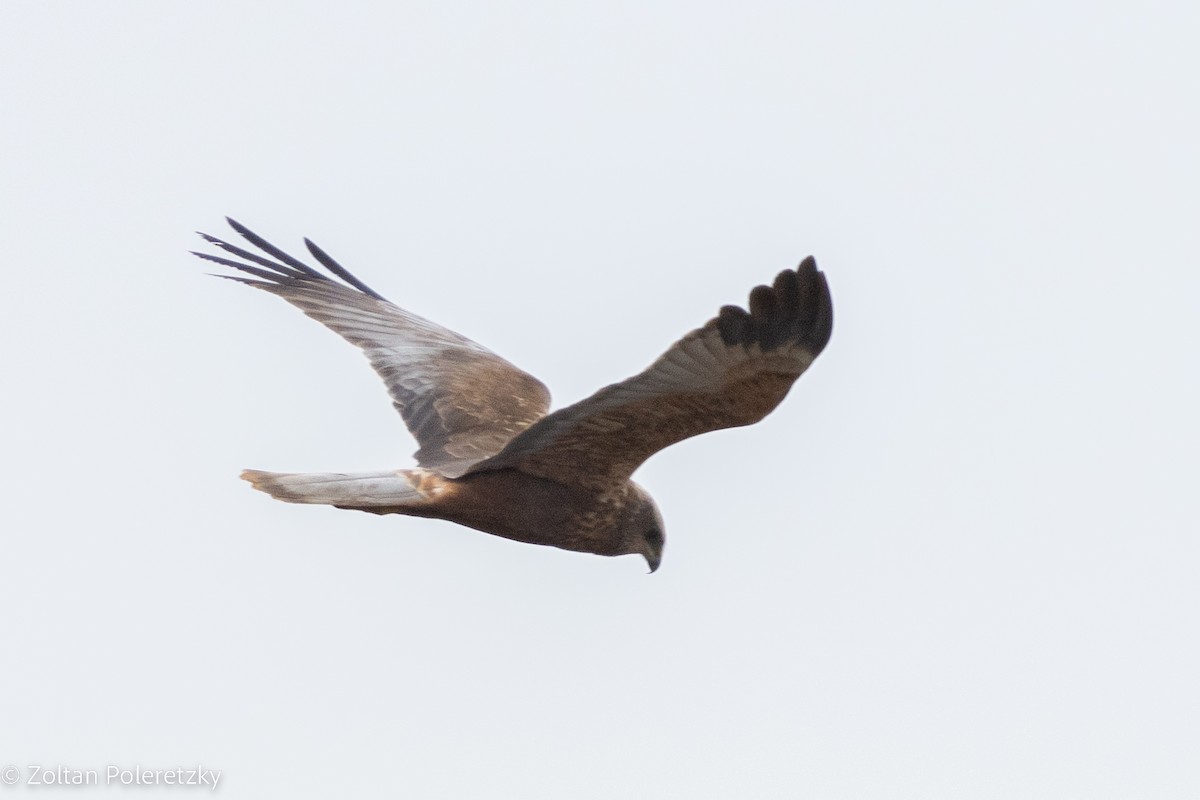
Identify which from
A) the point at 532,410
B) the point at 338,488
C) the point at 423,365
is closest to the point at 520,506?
the point at 338,488

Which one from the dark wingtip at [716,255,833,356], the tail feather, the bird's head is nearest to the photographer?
the dark wingtip at [716,255,833,356]

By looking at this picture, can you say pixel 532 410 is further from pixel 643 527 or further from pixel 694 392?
pixel 694 392

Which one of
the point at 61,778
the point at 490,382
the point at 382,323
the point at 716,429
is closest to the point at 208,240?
the point at 382,323

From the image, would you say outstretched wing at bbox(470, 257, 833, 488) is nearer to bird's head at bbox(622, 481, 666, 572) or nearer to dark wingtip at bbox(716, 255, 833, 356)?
dark wingtip at bbox(716, 255, 833, 356)

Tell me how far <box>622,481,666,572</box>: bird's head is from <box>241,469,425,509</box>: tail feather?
0.93 m

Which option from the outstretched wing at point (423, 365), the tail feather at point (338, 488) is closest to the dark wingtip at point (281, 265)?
the outstretched wing at point (423, 365)

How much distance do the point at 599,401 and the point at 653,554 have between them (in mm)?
1580

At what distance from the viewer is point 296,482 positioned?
771 cm

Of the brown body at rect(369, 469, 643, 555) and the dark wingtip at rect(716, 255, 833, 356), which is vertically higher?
the dark wingtip at rect(716, 255, 833, 356)

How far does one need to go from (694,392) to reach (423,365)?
2724mm

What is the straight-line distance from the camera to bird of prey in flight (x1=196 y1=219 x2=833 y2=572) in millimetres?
6535

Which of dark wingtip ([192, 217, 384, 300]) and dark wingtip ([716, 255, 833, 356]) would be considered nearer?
dark wingtip ([716, 255, 833, 356])

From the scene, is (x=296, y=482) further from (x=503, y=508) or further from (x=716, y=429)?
(x=716, y=429)

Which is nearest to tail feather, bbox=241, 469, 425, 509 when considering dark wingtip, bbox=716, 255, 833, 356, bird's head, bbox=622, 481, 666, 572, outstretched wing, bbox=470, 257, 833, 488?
outstretched wing, bbox=470, 257, 833, 488
